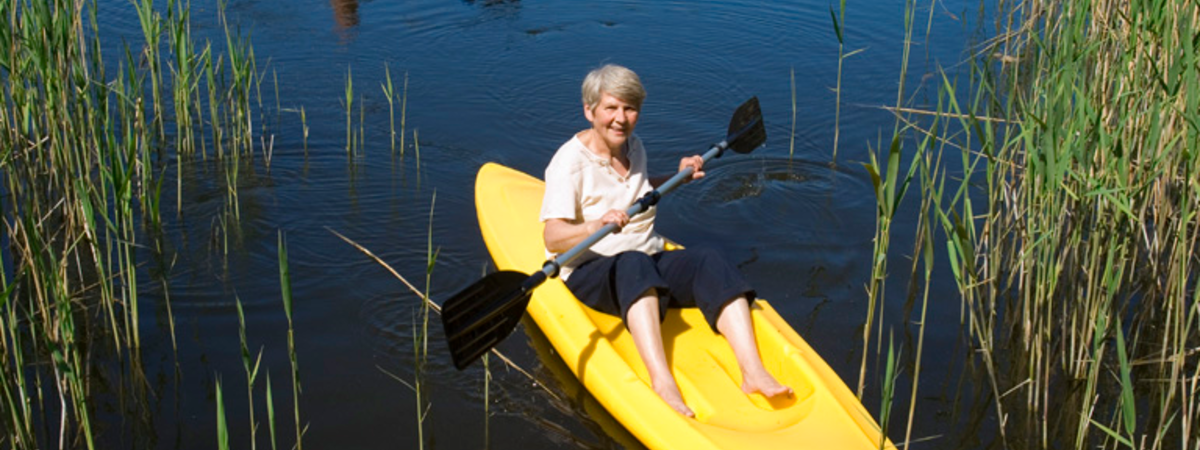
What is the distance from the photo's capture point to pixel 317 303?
454 centimetres

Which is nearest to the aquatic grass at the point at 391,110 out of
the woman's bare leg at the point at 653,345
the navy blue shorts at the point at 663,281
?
the navy blue shorts at the point at 663,281

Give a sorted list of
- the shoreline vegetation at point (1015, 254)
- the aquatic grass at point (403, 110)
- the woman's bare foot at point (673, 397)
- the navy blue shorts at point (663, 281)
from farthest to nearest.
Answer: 1. the aquatic grass at point (403, 110)
2. the navy blue shorts at point (663, 281)
3. the woman's bare foot at point (673, 397)
4. the shoreline vegetation at point (1015, 254)

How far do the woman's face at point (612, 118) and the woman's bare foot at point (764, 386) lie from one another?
2.87 ft

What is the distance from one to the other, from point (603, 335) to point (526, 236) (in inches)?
33.2

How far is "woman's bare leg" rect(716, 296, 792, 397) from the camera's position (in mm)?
3588

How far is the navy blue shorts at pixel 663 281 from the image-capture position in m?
3.85

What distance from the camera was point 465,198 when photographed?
556 centimetres

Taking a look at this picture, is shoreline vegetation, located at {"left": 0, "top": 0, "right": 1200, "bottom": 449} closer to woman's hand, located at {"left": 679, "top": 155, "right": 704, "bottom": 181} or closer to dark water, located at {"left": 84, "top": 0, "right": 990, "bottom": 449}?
dark water, located at {"left": 84, "top": 0, "right": 990, "bottom": 449}

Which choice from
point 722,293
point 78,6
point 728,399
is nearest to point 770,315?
point 722,293

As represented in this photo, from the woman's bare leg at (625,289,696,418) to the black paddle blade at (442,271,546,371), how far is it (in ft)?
1.05

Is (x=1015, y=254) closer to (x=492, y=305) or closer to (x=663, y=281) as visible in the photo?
(x=663, y=281)

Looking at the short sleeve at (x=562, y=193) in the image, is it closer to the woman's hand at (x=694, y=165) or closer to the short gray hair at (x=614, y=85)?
the short gray hair at (x=614, y=85)

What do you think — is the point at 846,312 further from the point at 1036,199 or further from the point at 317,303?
the point at 317,303

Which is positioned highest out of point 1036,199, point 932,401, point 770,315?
point 1036,199
